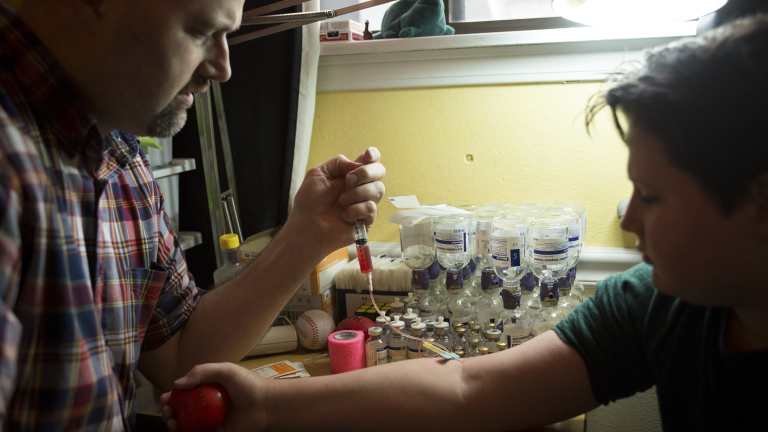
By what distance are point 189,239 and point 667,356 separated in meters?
1.24

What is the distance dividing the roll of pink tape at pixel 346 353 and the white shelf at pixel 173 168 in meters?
0.61

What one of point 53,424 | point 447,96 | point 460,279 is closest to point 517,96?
point 447,96

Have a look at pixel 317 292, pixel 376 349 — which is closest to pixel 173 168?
pixel 317 292

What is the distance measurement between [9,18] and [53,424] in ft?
1.73

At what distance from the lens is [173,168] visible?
1.56 metres

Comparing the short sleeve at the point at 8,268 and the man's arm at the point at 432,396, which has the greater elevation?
the short sleeve at the point at 8,268

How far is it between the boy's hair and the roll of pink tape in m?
0.79

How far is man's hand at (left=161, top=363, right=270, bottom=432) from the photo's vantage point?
94 centimetres

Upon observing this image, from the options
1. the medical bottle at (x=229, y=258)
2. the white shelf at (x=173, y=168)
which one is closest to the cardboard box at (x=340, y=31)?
the white shelf at (x=173, y=168)

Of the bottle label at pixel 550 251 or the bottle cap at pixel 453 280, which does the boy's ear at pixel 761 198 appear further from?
the bottle cap at pixel 453 280

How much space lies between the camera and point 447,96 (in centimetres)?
163

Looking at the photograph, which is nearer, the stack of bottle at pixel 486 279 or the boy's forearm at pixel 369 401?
the boy's forearm at pixel 369 401

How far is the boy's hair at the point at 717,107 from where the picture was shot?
63 cm

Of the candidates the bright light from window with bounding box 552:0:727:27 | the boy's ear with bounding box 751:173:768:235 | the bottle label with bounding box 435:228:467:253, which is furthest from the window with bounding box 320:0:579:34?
the boy's ear with bounding box 751:173:768:235
